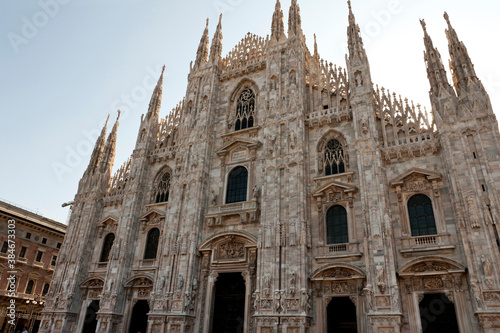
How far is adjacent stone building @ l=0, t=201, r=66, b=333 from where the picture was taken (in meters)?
33.9

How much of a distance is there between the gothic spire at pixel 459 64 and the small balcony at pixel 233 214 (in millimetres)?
12606

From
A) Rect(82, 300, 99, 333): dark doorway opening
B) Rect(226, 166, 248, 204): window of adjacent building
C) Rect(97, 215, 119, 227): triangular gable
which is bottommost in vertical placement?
Rect(82, 300, 99, 333): dark doorway opening

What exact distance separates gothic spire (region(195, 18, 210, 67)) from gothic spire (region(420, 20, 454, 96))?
16.6 meters

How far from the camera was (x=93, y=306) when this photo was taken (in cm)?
2403

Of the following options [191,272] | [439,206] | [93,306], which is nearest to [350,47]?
[439,206]

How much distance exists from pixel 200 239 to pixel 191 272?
2075 mm

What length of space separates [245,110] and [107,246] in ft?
47.5

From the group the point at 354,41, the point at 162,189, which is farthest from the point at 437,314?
the point at 162,189

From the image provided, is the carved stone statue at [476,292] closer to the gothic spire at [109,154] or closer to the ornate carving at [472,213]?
the ornate carving at [472,213]

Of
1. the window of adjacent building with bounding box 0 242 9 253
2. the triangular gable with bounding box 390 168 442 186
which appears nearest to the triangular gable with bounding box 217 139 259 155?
the triangular gable with bounding box 390 168 442 186

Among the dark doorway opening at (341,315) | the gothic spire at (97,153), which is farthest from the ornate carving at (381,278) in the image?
the gothic spire at (97,153)

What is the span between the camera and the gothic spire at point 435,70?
1852 cm

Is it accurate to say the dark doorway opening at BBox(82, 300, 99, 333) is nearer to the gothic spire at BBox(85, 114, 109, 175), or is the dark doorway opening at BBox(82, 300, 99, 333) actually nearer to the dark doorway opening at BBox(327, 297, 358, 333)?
the gothic spire at BBox(85, 114, 109, 175)

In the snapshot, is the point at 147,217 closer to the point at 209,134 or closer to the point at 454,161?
the point at 209,134
